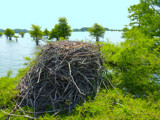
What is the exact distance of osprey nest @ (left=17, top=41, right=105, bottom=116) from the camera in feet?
13.2

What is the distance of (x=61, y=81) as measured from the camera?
4.22m

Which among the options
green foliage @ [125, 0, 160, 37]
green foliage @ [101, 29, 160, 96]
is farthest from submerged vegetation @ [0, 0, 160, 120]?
green foliage @ [125, 0, 160, 37]

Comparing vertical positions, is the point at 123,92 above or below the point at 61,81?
below

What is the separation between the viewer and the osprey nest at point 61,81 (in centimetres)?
401

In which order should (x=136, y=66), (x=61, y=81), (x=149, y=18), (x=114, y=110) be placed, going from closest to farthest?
(x=114, y=110) < (x=61, y=81) < (x=136, y=66) < (x=149, y=18)

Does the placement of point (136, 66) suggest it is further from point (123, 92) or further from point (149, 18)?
point (149, 18)

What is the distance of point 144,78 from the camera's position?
4.93 m

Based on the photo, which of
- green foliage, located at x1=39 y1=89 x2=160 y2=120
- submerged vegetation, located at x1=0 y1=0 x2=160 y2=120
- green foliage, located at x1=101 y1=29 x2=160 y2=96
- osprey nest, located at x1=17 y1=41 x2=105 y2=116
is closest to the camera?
green foliage, located at x1=39 y1=89 x2=160 y2=120

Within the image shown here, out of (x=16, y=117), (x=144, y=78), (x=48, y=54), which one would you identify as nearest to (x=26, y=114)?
(x=16, y=117)

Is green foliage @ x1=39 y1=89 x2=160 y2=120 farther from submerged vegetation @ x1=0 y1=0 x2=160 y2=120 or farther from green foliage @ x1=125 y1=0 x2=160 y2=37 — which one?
green foliage @ x1=125 y1=0 x2=160 y2=37

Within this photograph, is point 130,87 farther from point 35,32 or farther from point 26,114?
point 35,32

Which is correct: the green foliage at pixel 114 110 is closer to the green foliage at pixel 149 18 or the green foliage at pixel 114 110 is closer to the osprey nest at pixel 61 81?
the osprey nest at pixel 61 81

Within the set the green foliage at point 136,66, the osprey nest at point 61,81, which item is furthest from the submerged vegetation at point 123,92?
the osprey nest at point 61,81

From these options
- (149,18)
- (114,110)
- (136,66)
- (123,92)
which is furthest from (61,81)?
(149,18)
